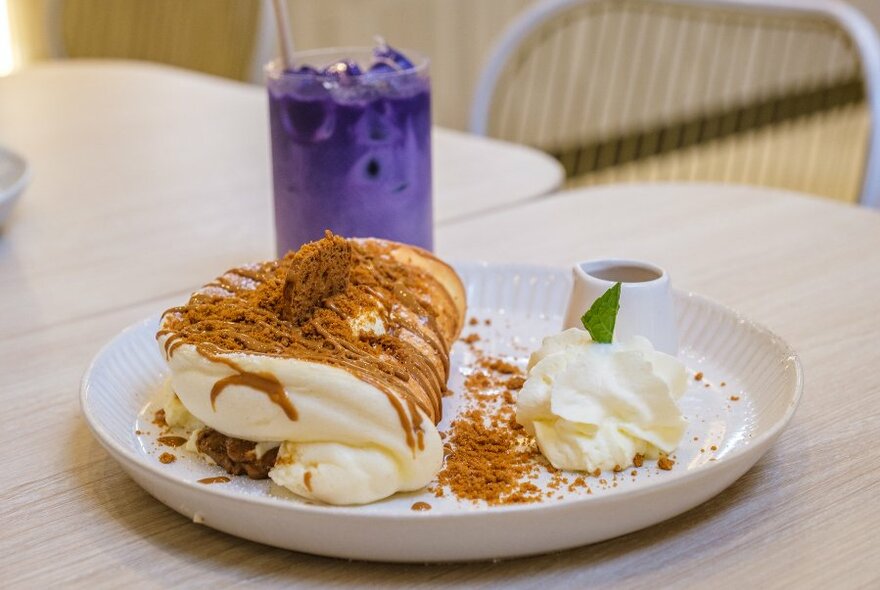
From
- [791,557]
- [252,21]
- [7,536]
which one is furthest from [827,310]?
[252,21]

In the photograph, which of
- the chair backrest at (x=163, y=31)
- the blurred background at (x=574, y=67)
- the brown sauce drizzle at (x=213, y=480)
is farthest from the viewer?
the blurred background at (x=574, y=67)

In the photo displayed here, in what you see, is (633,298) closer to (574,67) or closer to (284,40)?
(284,40)

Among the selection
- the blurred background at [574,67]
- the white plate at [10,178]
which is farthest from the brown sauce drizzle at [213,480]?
the blurred background at [574,67]

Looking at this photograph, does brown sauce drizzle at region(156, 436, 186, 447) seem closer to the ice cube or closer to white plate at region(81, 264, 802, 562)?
white plate at region(81, 264, 802, 562)

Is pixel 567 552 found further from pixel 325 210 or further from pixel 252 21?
pixel 252 21

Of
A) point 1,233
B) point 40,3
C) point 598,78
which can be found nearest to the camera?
point 1,233

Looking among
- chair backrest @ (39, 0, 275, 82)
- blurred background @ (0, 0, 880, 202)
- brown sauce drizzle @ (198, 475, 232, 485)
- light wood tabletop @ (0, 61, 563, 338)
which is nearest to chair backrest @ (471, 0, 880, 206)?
blurred background @ (0, 0, 880, 202)

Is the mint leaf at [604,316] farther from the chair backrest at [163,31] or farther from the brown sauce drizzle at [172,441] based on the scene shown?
the chair backrest at [163,31]
